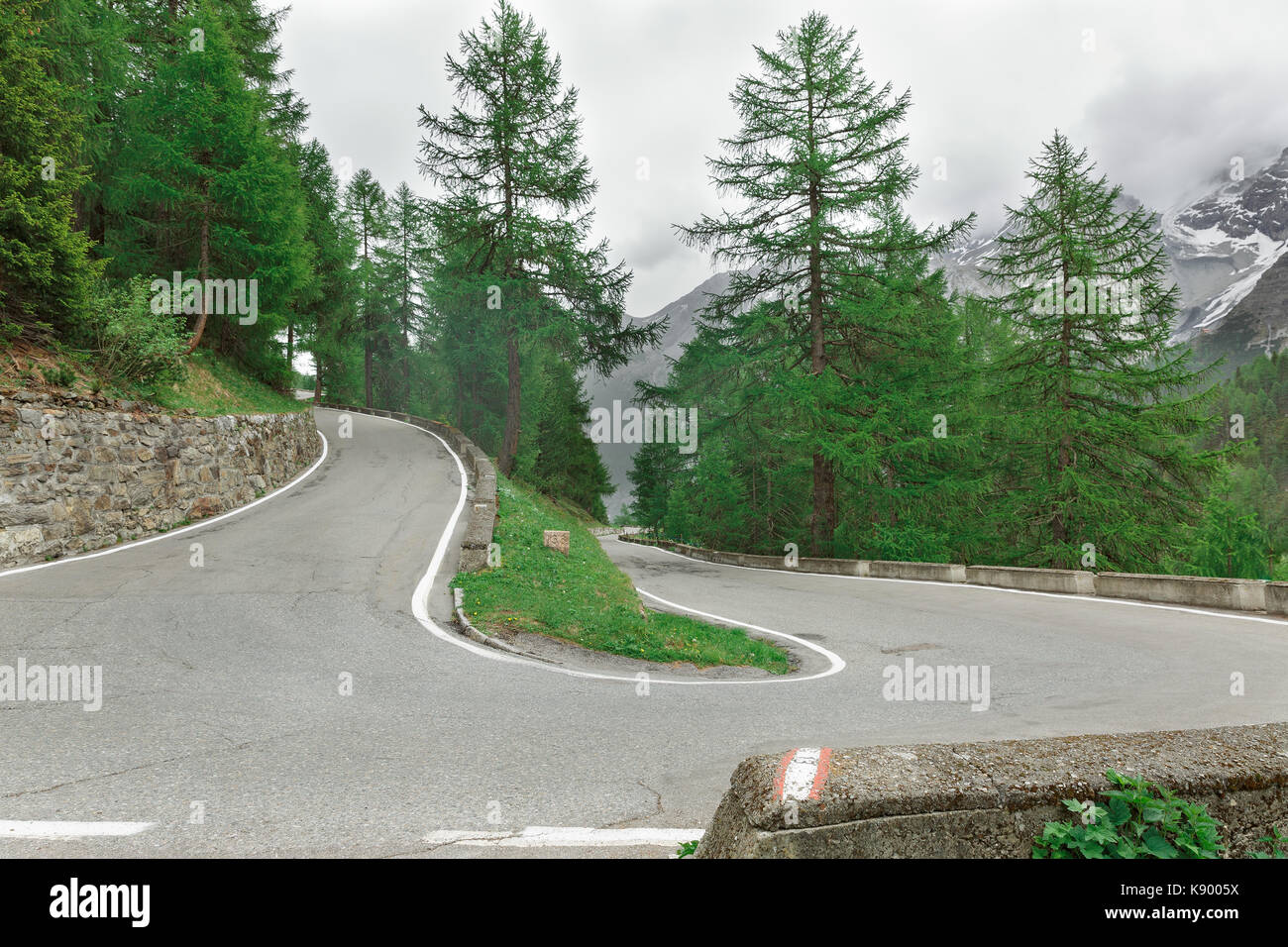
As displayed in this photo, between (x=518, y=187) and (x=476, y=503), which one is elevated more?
(x=518, y=187)

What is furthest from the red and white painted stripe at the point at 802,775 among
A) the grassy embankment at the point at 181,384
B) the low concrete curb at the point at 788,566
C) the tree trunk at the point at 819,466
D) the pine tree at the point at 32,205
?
the tree trunk at the point at 819,466

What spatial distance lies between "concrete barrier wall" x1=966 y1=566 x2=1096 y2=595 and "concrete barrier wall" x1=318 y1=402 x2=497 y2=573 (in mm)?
11937

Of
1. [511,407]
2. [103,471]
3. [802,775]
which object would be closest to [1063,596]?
[802,775]

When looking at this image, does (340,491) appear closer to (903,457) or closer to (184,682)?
(184,682)

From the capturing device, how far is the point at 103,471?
13078 mm

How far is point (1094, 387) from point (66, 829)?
92.1 feet

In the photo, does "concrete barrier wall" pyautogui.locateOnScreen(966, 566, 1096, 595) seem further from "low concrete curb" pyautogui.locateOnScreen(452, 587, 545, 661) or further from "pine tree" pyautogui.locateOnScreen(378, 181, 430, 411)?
"pine tree" pyautogui.locateOnScreen(378, 181, 430, 411)

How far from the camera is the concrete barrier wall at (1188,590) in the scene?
11.7m

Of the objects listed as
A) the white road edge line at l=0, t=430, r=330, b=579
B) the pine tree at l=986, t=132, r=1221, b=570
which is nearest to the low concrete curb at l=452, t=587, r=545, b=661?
the white road edge line at l=0, t=430, r=330, b=579

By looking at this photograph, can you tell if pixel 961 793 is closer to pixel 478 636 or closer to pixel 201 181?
pixel 478 636

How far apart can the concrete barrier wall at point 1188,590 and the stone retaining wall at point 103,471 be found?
20.4m

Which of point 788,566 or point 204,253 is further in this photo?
point 788,566

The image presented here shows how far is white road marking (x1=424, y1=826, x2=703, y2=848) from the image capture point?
332cm

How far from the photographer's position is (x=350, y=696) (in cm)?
588
